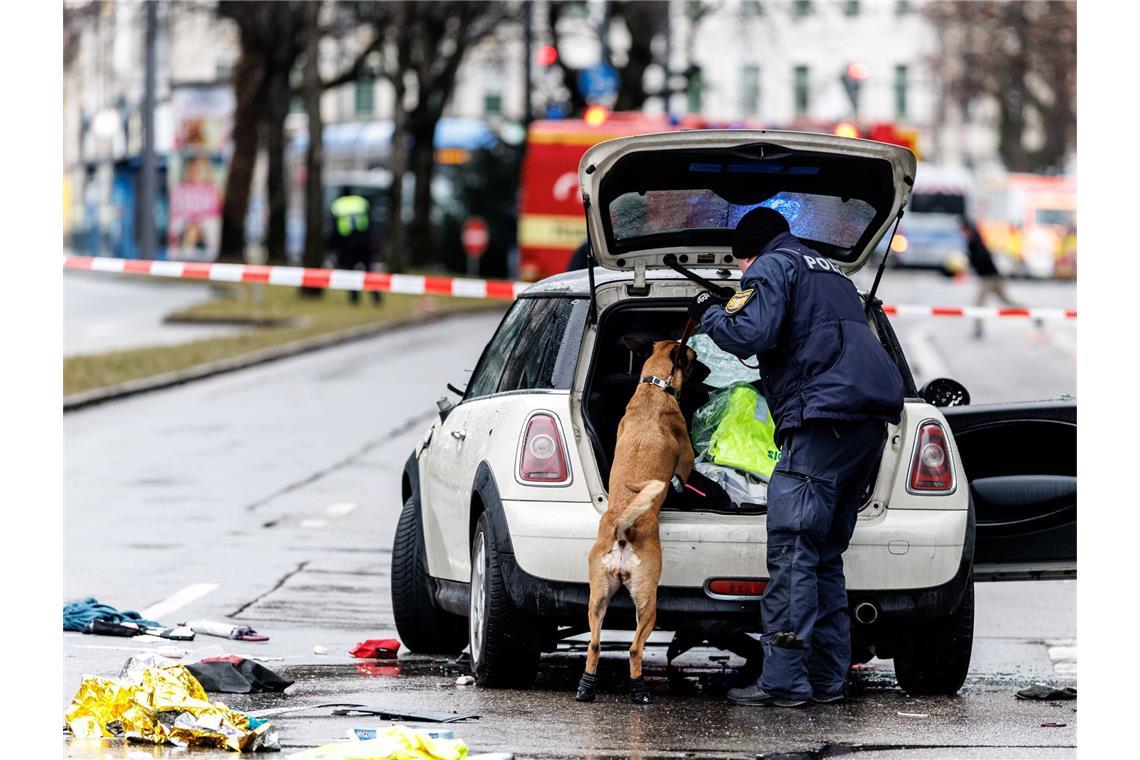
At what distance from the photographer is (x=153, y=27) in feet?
113

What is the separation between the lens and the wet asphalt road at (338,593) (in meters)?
6.56

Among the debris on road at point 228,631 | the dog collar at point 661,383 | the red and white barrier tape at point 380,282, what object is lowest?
the debris on road at point 228,631

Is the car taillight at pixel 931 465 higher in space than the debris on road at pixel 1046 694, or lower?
higher

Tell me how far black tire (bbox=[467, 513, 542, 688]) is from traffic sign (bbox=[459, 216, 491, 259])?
38.2 m

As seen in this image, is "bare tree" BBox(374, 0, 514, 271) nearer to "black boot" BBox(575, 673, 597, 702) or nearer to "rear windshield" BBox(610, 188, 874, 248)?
"rear windshield" BBox(610, 188, 874, 248)

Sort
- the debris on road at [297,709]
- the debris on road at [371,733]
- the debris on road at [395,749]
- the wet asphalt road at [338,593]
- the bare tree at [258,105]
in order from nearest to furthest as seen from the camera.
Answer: the debris on road at [395,749]
the debris on road at [371,733]
the wet asphalt road at [338,593]
the debris on road at [297,709]
the bare tree at [258,105]

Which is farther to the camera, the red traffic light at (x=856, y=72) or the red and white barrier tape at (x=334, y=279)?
the red traffic light at (x=856, y=72)

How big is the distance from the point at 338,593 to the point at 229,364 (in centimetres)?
1340

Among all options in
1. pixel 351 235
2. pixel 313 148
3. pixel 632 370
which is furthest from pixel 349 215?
pixel 632 370

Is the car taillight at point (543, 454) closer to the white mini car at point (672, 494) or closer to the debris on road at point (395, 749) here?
the white mini car at point (672, 494)

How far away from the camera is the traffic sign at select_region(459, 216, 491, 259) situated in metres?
45.5

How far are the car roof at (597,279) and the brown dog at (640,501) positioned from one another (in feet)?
1.30

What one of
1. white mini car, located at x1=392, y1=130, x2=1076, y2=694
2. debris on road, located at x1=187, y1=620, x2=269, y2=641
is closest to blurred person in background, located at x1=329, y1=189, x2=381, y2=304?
debris on road, located at x1=187, y1=620, x2=269, y2=641

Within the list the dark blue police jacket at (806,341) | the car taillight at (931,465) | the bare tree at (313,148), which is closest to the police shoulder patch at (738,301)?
the dark blue police jacket at (806,341)
